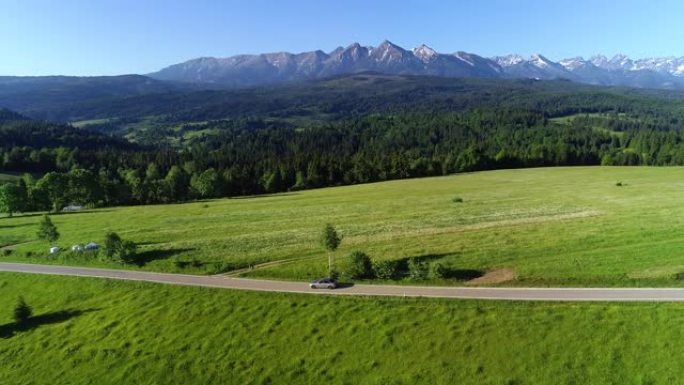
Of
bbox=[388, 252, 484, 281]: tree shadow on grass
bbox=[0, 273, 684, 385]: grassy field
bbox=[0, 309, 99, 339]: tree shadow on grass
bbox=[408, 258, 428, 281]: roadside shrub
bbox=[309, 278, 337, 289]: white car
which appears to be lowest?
bbox=[0, 309, 99, 339]: tree shadow on grass

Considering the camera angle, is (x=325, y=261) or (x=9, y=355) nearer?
(x=9, y=355)

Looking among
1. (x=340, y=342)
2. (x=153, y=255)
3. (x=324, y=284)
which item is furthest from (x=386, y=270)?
(x=153, y=255)

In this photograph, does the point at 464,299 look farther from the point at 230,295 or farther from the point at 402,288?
the point at 230,295

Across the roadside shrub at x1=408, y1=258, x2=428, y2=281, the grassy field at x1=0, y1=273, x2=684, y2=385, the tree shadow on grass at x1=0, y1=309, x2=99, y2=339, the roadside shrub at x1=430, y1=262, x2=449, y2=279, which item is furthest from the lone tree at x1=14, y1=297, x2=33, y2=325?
the roadside shrub at x1=430, y1=262, x2=449, y2=279

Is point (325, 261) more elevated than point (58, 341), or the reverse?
point (325, 261)

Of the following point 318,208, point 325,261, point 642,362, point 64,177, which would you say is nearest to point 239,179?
point 64,177

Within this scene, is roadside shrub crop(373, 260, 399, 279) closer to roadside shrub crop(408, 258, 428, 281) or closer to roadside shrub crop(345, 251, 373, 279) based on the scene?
roadside shrub crop(345, 251, 373, 279)

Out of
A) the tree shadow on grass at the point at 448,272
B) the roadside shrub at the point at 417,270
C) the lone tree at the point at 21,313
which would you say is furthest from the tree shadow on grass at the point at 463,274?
the lone tree at the point at 21,313
